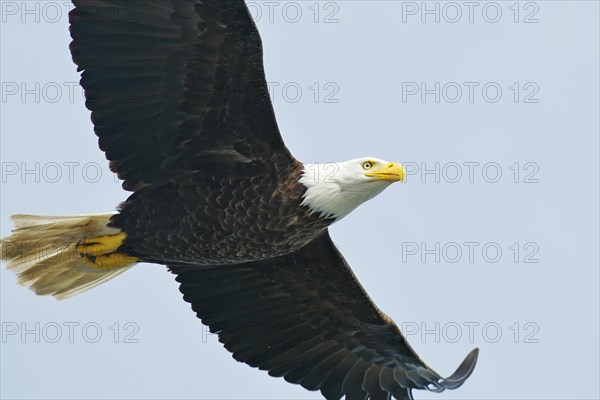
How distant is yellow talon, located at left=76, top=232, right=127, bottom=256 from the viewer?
33.1 ft

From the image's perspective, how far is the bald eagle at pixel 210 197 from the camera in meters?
9.20

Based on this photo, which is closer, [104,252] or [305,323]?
[104,252]

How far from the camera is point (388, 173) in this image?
956 cm

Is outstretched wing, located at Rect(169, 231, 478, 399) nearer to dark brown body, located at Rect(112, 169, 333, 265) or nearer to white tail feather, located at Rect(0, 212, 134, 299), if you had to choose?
white tail feather, located at Rect(0, 212, 134, 299)

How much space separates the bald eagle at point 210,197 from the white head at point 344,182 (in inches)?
0.4

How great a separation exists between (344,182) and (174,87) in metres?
1.51


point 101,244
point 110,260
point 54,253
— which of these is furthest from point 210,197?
point 54,253

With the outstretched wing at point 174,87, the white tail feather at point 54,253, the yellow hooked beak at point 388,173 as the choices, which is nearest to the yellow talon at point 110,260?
the white tail feather at point 54,253

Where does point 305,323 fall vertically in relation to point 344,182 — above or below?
below

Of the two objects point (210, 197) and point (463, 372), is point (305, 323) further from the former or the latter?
point (210, 197)

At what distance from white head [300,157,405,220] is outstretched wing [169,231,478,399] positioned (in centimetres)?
129

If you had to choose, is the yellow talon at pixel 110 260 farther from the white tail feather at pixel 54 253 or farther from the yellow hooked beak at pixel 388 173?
the yellow hooked beak at pixel 388 173

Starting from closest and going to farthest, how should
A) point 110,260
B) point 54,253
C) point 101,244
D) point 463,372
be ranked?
1. point 463,372
2. point 101,244
3. point 110,260
4. point 54,253

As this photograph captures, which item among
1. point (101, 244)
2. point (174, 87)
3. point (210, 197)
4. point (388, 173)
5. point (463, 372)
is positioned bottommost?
point (463, 372)
